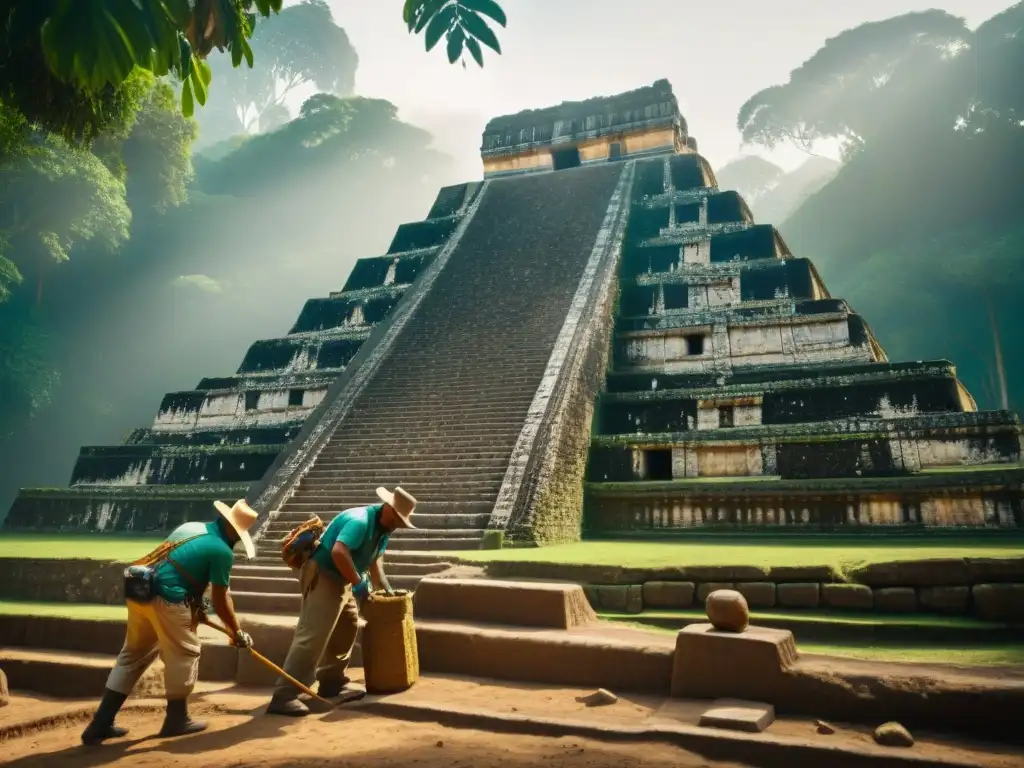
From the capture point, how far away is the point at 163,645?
3.58 m

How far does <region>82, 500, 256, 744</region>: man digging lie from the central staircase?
90.6 inches

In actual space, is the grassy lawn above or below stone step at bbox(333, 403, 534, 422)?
below

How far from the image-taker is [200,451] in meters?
11.1

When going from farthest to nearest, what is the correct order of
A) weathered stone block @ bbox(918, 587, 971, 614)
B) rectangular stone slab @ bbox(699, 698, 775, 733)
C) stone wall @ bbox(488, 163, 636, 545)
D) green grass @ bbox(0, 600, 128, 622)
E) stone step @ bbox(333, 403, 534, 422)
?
stone step @ bbox(333, 403, 534, 422), stone wall @ bbox(488, 163, 636, 545), green grass @ bbox(0, 600, 128, 622), weathered stone block @ bbox(918, 587, 971, 614), rectangular stone slab @ bbox(699, 698, 775, 733)

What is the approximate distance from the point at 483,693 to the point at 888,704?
218 centimetres

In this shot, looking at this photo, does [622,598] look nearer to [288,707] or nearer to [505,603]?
[505,603]

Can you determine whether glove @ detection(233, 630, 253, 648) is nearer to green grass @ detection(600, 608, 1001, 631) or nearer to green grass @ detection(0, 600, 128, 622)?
green grass @ detection(0, 600, 128, 622)

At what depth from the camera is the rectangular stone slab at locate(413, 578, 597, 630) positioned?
453cm

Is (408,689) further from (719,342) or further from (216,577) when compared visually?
(719,342)

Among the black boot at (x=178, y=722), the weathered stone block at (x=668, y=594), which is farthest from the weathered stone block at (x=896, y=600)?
the black boot at (x=178, y=722)

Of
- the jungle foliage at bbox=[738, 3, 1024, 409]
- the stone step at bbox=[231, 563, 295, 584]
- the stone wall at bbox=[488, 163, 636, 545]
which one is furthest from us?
the jungle foliage at bbox=[738, 3, 1024, 409]

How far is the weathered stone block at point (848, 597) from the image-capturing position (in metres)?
4.78

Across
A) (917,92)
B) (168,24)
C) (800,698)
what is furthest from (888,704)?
(917,92)

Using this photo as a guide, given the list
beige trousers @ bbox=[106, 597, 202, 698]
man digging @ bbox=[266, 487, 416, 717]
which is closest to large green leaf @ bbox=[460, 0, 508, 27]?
man digging @ bbox=[266, 487, 416, 717]
